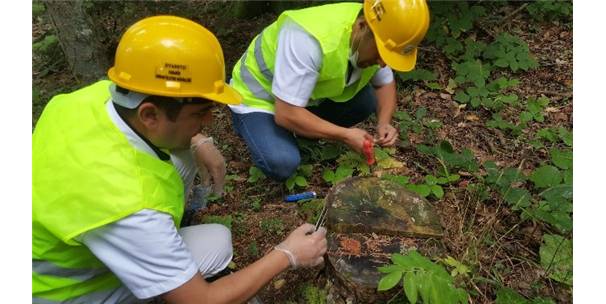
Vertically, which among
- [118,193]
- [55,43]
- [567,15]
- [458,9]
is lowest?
[567,15]

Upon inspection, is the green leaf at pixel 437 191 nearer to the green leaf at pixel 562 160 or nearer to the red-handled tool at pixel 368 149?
the red-handled tool at pixel 368 149

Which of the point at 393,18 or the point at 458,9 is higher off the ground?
the point at 393,18

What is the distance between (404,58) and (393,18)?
0.27 m

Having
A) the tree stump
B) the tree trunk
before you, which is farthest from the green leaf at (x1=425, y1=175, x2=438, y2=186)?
the tree trunk

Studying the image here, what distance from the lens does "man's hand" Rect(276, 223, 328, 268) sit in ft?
6.51

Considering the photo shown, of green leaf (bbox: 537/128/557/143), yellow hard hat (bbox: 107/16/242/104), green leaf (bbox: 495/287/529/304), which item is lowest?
green leaf (bbox: 537/128/557/143)

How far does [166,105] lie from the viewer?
5.42 feet

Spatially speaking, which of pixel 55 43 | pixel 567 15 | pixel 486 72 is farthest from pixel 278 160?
pixel 567 15

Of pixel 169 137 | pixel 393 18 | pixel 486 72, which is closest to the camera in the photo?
pixel 169 137

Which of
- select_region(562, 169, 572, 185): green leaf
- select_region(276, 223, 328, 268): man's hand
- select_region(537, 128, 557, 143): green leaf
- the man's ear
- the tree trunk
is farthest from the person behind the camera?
the tree trunk

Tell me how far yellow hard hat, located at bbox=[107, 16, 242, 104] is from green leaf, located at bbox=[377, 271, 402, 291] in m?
0.97

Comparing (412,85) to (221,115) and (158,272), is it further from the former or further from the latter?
(158,272)

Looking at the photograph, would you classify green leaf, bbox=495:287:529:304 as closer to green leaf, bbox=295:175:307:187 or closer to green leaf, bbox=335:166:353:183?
green leaf, bbox=335:166:353:183

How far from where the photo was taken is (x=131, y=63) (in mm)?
1627
